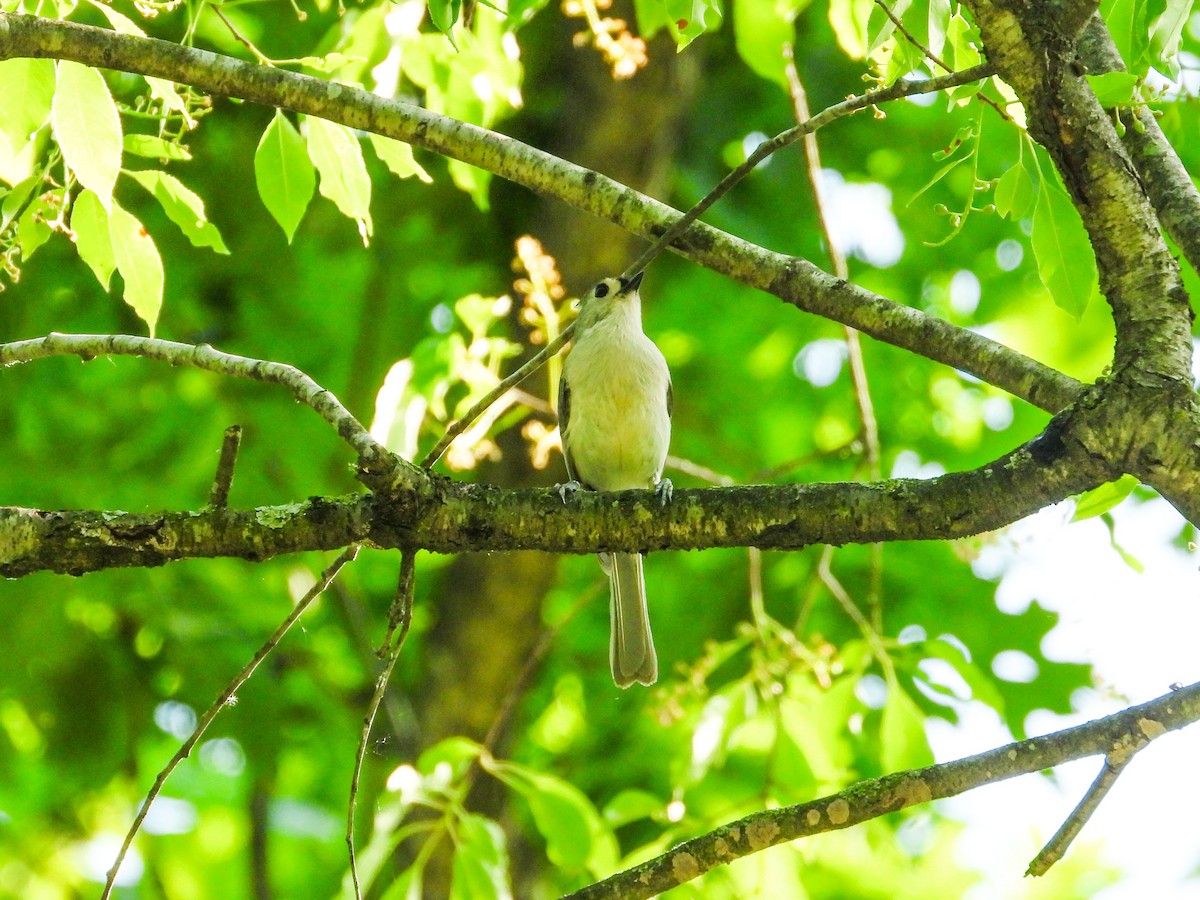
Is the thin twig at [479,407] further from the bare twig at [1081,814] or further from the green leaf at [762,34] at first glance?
the bare twig at [1081,814]

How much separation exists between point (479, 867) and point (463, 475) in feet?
12.2

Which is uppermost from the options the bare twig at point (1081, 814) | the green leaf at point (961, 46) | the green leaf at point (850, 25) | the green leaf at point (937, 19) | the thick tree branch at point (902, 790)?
the green leaf at point (850, 25)

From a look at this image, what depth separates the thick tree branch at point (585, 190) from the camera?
8.65ft

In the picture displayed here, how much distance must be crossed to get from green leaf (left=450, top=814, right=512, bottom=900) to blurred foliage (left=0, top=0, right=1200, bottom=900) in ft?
1.79

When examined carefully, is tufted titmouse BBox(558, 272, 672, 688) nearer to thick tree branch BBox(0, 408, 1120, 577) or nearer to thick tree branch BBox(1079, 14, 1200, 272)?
thick tree branch BBox(0, 408, 1120, 577)

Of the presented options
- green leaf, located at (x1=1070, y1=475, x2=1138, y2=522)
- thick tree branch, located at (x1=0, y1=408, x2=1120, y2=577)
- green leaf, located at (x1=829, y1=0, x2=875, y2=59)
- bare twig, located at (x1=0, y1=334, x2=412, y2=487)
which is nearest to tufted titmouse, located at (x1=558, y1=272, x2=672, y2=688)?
green leaf, located at (x1=829, y1=0, x2=875, y2=59)

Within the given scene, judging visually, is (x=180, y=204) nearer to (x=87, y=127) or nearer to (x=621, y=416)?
(x=87, y=127)

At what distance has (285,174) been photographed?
3043 mm

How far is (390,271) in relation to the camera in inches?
269

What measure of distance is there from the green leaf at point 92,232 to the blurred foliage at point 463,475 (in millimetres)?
1315

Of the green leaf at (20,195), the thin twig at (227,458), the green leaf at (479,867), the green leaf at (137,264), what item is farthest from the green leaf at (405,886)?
the green leaf at (20,195)

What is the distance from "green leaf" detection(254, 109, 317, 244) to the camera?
303 cm

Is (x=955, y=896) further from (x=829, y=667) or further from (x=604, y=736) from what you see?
(x=604, y=736)

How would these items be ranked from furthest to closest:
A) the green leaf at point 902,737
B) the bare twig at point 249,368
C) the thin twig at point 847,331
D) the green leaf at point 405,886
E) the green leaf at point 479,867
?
the thin twig at point 847,331 < the green leaf at point 902,737 < the green leaf at point 405,886 < the green leaf at point 479,867 < the bare twig at point 249,368
